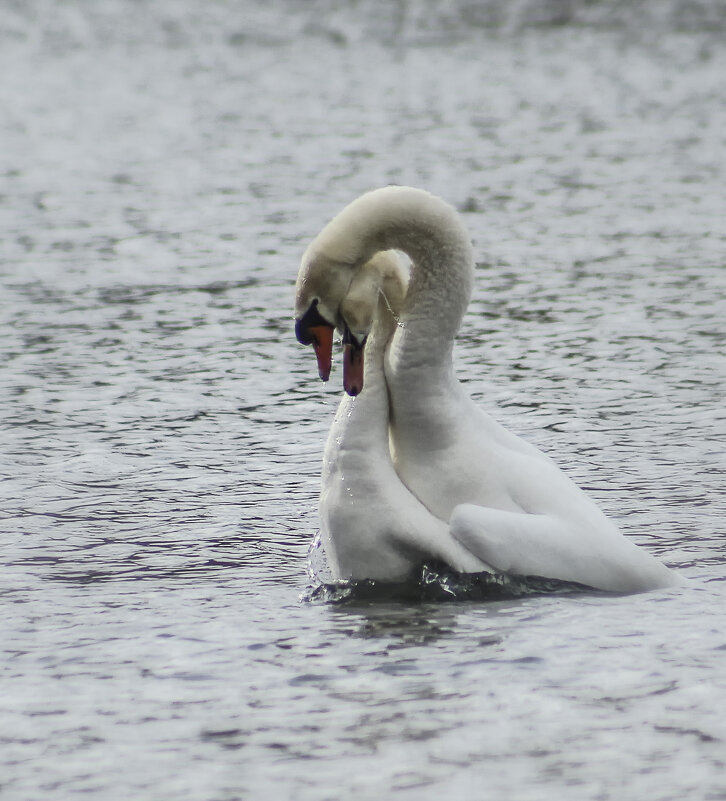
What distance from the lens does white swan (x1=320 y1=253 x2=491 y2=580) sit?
6.94 metres

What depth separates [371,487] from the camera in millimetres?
6984

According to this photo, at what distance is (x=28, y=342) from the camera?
1305 cm

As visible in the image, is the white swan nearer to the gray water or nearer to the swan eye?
the swan eye

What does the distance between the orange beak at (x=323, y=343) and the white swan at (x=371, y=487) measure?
3.2 inches

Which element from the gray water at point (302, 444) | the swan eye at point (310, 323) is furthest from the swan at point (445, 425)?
the gray water at point (302, 444)

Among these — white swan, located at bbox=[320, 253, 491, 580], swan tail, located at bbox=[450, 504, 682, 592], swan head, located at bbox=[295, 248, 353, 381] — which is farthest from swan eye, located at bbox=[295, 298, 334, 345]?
swan tail, located at bbox=[450, 504, 682, 592]

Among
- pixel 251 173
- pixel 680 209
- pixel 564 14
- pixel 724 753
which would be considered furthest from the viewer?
pixel 564 14

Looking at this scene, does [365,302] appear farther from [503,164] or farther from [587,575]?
[503,164]

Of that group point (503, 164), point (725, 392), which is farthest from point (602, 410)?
point (503, 164)

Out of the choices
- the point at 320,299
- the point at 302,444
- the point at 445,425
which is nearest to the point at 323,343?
the point at 320,299

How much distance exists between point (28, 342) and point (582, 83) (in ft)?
61.5

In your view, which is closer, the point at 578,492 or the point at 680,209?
the point at 578,492

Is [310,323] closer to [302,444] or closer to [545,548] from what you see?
[545,548]

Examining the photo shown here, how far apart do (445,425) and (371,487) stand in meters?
0.43
